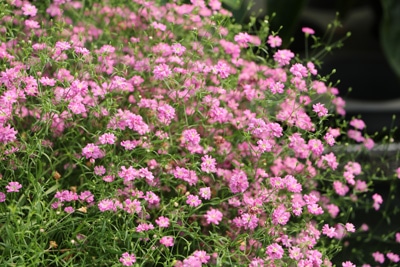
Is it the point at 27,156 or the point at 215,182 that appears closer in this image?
the point at 27,156

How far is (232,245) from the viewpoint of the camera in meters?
0.74

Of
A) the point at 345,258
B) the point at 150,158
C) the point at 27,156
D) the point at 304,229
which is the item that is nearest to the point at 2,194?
the point at 27,156

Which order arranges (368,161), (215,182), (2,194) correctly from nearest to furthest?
1. (2,194)
2. (215,182)
3. (368,161)

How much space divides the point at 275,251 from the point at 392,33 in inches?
28.7

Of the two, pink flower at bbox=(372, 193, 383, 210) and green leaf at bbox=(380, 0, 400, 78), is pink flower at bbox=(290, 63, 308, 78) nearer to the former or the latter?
pink flower at bbox=(372, 193, 383, 210)

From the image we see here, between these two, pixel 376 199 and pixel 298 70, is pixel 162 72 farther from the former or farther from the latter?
pixel 376 199

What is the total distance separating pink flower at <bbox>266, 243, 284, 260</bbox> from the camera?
0.72 metres

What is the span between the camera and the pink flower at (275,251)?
2.35 ft

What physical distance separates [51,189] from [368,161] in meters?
0.43

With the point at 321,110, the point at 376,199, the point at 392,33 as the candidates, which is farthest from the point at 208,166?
the point at 392,33

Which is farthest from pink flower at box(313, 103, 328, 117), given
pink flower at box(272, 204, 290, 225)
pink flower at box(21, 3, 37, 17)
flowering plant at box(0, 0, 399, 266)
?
pink flower at box(21, 3, 37, 17)

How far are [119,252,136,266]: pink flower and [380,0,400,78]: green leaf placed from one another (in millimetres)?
766

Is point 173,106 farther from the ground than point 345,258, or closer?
farther from the ground

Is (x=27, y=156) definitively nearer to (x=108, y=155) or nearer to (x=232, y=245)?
(x=108, y=155)
